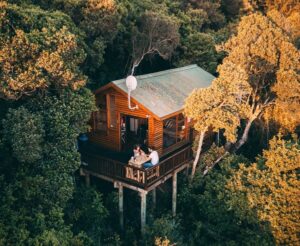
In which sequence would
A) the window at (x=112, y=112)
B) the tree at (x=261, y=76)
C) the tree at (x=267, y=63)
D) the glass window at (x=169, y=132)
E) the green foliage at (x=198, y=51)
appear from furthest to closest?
the green foliage at (x=198, y=51)
the glass window at (x=169, y=132)
the tree at (x=267, y=63)
the window at (x=112, y=112)
the tree at (x=261, y=76)

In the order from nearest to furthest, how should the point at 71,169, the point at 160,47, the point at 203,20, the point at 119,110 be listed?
the point at 71,169 < the point at 119,110 < the point at 160,47 < the point at 203,20

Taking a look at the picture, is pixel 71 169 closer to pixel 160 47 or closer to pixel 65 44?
pixel 65 44

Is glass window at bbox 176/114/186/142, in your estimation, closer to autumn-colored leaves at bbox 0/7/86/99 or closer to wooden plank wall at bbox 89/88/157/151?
wooden plank wall at bbox 89/88/157/151

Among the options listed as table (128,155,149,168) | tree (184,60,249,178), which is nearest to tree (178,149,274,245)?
tree (184,60,249,178)

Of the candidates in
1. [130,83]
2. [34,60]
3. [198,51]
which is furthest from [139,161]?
[198,51]

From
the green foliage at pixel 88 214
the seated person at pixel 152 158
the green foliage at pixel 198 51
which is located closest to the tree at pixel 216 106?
the seated person at pixel 152 158

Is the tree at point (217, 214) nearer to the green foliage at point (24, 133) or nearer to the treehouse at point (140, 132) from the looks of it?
the treehouse at point (140, 132)

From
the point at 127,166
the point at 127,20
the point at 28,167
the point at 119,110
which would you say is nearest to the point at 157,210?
the point at 127,166
